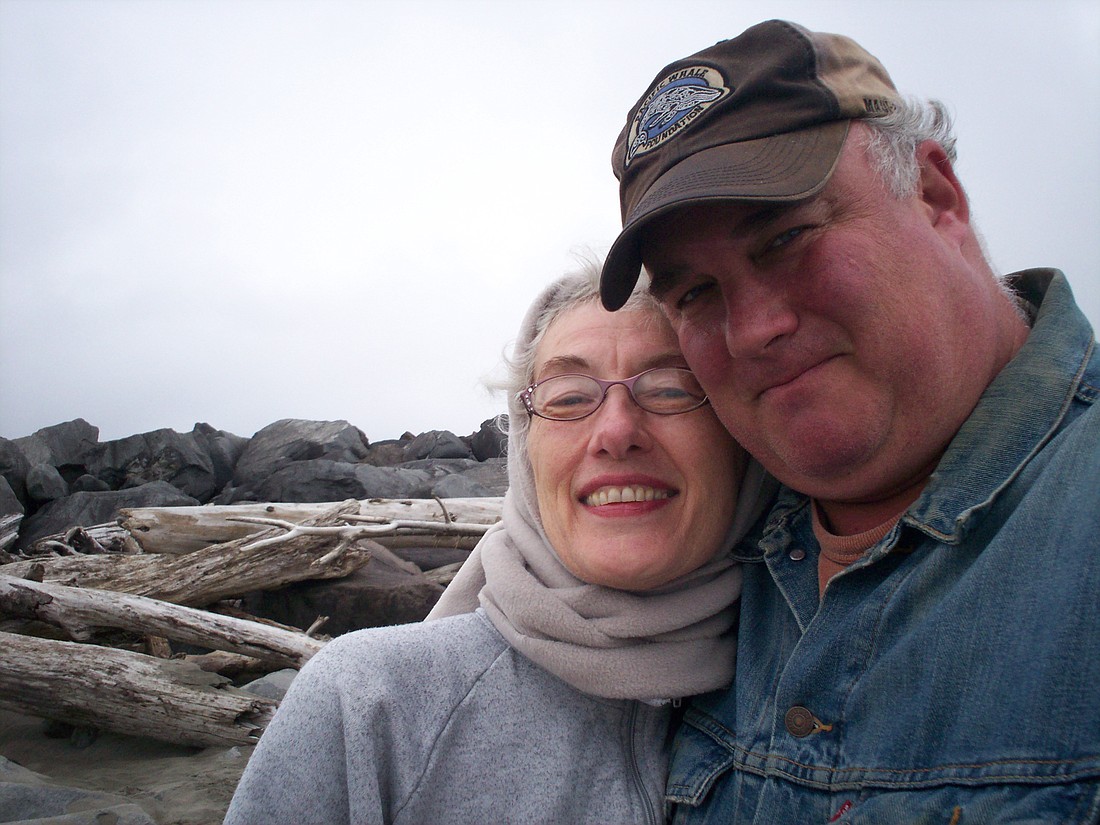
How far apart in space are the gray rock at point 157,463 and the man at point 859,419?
20.4 meters

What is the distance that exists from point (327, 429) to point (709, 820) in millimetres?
20337

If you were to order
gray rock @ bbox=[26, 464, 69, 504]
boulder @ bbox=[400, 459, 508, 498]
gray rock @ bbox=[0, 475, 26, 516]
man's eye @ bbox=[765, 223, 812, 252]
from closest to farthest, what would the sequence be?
man's eye @ bbox=[765, 223, 812, 252] → boulder @ bbox=[400, 459, 508, 498] → gray rock @ bbox=[0, 475, 26, 516] → gray rock @ bbox=[26, 464, 69, 504]

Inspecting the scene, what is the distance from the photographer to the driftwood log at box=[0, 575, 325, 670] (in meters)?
5.60

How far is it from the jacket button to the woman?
281 millimetres

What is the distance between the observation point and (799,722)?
132cm

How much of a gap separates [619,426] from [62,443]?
23.7 metres

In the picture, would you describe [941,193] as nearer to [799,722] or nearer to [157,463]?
[799,722]

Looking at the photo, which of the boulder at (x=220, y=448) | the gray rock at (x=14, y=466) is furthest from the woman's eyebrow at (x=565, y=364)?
the boulder at (x=220, y=448)

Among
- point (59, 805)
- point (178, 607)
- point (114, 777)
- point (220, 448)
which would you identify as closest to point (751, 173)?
point (59, 805)

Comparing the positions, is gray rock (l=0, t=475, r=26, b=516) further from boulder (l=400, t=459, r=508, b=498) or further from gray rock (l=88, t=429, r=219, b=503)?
boulder (l=400, t=459, r=508, b=498)

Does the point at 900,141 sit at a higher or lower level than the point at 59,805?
higher

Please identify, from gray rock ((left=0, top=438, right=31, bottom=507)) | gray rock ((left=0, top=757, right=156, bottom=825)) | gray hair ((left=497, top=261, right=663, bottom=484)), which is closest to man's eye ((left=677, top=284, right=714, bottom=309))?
gray hair ((left=497, top=261, right=663, bottom=484))

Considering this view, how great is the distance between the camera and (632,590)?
→ 167cm

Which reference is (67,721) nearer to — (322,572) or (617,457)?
(322,572)
